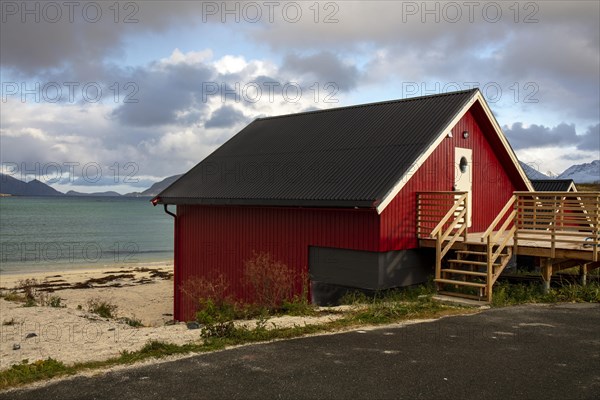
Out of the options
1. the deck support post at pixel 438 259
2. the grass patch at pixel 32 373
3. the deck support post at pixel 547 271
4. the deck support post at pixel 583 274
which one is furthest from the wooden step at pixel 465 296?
the grass patch at pixel 32 373

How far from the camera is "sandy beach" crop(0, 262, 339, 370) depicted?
9312mm

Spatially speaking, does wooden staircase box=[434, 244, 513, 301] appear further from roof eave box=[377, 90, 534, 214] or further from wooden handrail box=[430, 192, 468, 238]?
roof eave box=[377, 90, 534, 214]

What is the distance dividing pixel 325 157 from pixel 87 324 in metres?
8.04

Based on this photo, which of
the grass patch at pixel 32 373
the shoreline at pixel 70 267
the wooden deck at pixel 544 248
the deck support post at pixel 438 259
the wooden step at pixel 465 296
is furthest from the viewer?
the shoreline at pixel 70 267

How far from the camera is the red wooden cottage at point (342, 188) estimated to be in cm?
1348

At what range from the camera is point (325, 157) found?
1594 centimetres

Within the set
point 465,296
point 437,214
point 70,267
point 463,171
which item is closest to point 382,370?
point 465,296

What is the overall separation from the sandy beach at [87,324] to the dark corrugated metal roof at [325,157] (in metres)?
4.14

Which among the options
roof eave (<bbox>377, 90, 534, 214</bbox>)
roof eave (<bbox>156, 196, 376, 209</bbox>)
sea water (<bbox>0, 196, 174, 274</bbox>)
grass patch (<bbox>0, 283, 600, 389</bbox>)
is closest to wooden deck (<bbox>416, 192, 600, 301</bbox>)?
grass patch (<bbox>0, 283, 600, 389</bbox>)

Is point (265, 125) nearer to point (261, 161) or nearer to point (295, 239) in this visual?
point (261, 161)

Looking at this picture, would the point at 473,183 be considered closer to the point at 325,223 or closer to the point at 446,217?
the point at 446,217

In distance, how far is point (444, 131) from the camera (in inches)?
567

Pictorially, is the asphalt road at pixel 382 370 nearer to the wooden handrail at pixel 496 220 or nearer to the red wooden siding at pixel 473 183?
the wooden handrail at pixel 496 220

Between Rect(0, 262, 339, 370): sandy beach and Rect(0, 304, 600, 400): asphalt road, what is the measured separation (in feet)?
4.60
